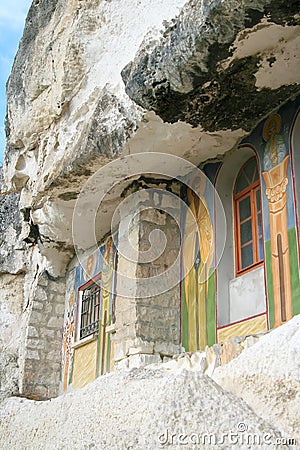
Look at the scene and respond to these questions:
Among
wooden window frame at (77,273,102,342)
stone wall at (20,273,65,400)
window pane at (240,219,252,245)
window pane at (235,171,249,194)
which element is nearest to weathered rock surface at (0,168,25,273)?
stone wall at (20,273,65,400)

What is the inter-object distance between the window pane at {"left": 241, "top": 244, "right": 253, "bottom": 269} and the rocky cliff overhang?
102cm

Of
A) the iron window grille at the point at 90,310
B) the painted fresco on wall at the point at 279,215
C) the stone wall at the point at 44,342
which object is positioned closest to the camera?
the painted fresco on wall at the point at 279,215

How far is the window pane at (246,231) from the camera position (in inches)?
195

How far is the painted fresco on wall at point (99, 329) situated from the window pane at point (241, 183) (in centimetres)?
191

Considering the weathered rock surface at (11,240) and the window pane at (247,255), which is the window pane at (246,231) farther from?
the weathered rock surface at (11,240)

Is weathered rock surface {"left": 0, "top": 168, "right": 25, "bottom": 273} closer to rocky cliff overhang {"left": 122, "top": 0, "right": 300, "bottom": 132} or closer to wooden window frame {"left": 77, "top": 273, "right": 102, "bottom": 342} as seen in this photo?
wooden window frame {"left": 77, "top": 273, "right": 102, "bottom": 342}

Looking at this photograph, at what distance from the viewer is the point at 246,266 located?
4.91m

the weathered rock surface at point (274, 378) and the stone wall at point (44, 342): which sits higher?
the stone wall at point (44, 342)

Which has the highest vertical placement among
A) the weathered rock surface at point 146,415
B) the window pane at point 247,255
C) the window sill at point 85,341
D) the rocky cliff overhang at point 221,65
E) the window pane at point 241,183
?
the rocky cliff overhang at point 221,65

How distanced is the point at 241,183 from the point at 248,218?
0.36m

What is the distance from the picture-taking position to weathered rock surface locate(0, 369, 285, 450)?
2.02m

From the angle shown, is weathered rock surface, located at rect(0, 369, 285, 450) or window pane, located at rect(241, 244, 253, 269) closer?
weathered rock surface, located at rect(0, 369, 285, 450)

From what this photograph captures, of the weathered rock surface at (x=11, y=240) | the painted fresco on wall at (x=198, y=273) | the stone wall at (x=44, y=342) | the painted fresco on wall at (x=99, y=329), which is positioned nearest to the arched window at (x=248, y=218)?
the painted fresco on wall at (x=198, y=273)

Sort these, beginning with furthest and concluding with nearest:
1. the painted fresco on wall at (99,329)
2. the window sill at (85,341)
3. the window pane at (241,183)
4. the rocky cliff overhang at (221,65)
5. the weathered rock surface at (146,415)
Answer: the window sill at (85,341), the painted fresco on wall at (99,329), the window pane at (241,183), the rocky cliff overhang at (221,65), the weathered rock surface at (146,415)
